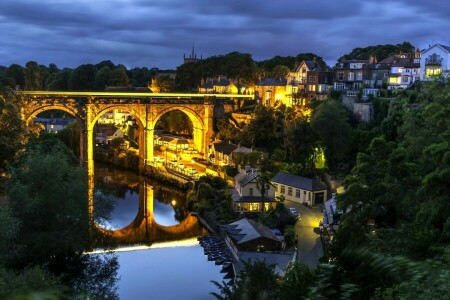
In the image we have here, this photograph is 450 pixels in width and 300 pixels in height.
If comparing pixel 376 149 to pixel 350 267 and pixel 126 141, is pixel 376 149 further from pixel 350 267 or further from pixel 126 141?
pixel 126 141

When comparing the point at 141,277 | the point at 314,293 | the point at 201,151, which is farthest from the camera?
the point at 201,151

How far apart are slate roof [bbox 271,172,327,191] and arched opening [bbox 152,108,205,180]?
31.9 feet

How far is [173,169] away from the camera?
154ft

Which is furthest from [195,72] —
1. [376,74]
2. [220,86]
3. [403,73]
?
[403,73]

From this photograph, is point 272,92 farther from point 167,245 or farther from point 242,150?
point 167,245

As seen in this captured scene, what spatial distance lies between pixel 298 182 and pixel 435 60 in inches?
687

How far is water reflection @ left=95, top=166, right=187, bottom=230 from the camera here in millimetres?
34406

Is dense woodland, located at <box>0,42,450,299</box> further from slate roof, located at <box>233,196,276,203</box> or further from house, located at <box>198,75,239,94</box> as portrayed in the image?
house, located at <box>198,75,239,94</box>

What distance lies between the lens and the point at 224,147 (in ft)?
154

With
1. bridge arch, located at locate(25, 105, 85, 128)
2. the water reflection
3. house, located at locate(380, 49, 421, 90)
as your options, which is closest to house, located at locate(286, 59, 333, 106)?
house, located at locate(380, 49, 421, 90)

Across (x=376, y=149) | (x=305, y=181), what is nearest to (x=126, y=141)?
(x=305, y=181)

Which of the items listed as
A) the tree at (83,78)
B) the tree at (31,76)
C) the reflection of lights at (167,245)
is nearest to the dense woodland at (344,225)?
the reflection of lights at (167,245)

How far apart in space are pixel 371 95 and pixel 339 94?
3.35 meters

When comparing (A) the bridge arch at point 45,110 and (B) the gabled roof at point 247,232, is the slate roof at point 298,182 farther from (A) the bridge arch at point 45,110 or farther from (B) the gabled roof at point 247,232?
(A) the bridge arch at point 45,110
